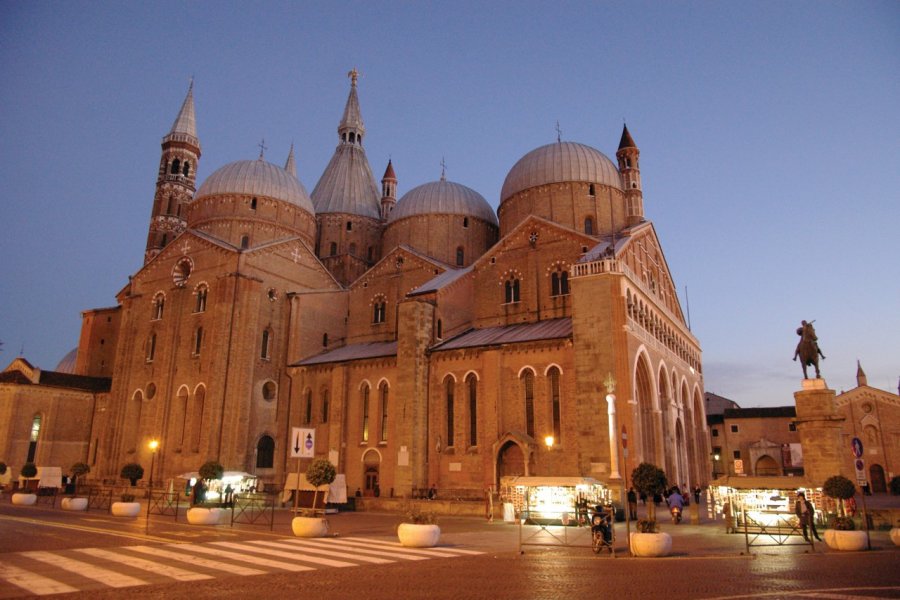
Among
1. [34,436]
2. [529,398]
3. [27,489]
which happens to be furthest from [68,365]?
[529,398]

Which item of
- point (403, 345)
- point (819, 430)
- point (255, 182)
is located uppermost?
point (255, 182)

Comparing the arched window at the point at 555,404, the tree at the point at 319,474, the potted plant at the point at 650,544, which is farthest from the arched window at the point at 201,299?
the potted plant at the point at 650,544

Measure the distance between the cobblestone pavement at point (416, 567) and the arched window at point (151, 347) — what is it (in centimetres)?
2729

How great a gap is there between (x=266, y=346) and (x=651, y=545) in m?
33.5

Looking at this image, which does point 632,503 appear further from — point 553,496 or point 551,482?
point 551,482

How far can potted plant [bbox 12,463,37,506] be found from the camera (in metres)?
31.5

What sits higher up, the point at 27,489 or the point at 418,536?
the point at 27,489

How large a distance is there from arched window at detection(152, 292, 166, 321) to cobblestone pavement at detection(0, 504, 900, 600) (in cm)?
2869

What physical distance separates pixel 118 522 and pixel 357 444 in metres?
17.4

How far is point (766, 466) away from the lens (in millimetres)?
58719

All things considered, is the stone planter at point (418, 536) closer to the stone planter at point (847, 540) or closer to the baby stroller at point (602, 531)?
the baby stroller at point (602, 531)

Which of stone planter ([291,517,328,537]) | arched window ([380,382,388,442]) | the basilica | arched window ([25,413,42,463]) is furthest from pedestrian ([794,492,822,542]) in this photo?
arched window ([25,413,42,463])

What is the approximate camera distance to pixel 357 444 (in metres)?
38.6

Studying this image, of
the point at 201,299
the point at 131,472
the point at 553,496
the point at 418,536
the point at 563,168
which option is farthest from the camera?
the point at 563,168
